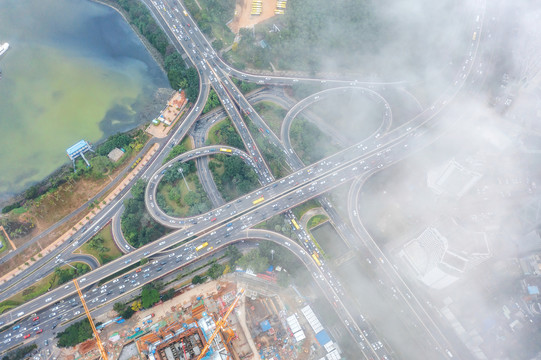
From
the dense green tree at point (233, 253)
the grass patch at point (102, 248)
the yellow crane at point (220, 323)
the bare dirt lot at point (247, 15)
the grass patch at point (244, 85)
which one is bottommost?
the yellow crane at point (220, 323)

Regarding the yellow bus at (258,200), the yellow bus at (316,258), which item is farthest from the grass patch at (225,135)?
the yellow bus at (316,258)

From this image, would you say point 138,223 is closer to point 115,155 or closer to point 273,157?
point 115,155

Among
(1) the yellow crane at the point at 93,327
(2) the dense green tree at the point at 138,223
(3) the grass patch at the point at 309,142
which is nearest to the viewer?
(1) the yellow crane at the point at 93,327

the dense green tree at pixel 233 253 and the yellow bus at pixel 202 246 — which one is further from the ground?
the yellow bus at pixel 202 246

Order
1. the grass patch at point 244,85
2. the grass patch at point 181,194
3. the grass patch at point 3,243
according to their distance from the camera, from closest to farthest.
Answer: the grass patch at point 3,243, the grass patch at point 181,194, the grass patch at point 244,85

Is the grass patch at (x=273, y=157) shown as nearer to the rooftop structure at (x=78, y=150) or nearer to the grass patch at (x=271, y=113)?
the grass patch at (x=271, y=113)

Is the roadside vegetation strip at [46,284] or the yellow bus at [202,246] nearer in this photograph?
the roadside vegetation strip at [46,284]

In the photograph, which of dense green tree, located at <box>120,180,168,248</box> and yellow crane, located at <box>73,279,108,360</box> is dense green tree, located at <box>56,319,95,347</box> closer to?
yellow crane, located at <box>73,279,108,360</box>
